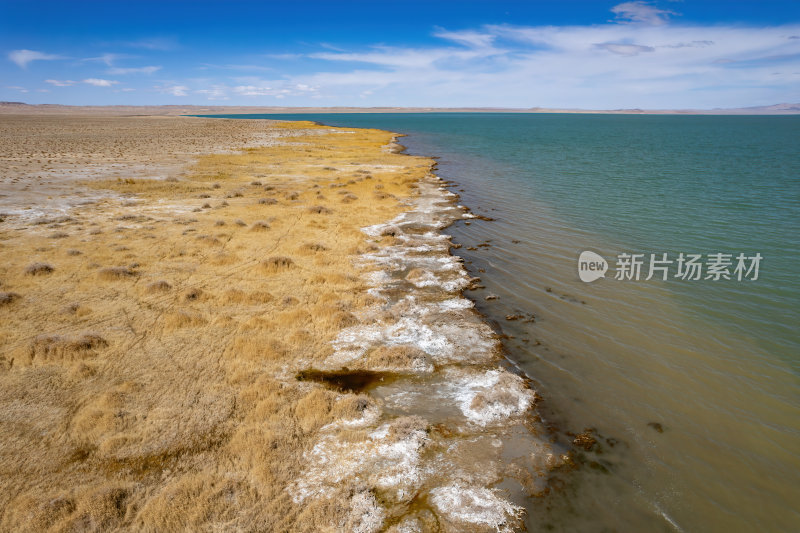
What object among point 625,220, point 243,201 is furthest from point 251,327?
point 625,220

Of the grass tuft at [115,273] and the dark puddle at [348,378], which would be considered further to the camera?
the grass tuft at [115,273]

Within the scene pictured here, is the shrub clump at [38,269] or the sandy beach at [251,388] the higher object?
the shrub clump at [38,269]

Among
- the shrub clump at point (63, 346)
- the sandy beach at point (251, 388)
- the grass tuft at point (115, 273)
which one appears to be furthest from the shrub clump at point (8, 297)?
the shrub clump at point (63, 346)

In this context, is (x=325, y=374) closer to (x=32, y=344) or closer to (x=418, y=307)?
(x=418, y=307)

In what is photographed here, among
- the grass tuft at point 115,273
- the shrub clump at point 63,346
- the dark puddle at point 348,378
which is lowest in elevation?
the dark puddle at point 348,378

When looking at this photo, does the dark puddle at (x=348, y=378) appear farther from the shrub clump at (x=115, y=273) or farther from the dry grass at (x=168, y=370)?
the shrub clump at (x=115, y=273)

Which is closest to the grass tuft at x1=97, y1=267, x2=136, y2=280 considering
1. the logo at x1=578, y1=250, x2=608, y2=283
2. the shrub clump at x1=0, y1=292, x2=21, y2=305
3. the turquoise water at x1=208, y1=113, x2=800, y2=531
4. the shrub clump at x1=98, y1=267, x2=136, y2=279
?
the shrub clump at x1=98, y1=267, x2=136, y2=279

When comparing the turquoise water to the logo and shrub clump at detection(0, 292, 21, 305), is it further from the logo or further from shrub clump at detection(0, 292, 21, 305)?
shrub clump at detection(0, 292, 21, 305)
